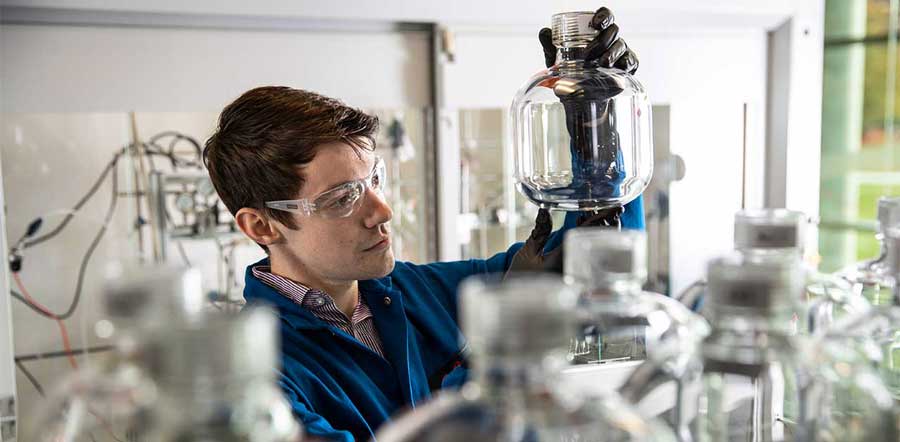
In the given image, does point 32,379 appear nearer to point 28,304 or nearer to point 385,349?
point 28,304

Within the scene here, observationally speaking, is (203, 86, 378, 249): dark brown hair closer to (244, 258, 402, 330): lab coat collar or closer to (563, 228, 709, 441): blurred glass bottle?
(244, 258, 402, 330): lab coat collar

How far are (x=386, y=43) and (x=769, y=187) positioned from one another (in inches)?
Result: 57.2

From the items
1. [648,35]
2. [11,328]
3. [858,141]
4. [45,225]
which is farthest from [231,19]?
[858,141]

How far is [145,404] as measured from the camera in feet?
1.50

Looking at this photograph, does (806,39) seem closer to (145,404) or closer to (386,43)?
(386,43)

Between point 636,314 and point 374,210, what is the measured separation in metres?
0.83

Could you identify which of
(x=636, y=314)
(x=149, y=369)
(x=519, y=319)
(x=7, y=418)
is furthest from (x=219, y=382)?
(x=7, y=418)

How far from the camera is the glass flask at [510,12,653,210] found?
1065 mm

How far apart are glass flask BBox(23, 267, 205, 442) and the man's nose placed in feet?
2.83

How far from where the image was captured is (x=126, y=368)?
48 centimetres

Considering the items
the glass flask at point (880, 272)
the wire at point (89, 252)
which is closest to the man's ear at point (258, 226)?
the wire at point (89, 252)

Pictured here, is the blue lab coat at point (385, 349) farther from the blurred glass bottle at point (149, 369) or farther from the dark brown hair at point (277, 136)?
the blurred glass bottle at point (149, 369)

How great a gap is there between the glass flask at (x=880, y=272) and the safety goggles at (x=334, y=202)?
32.3 inches

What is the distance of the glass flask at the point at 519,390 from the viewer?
396mm
